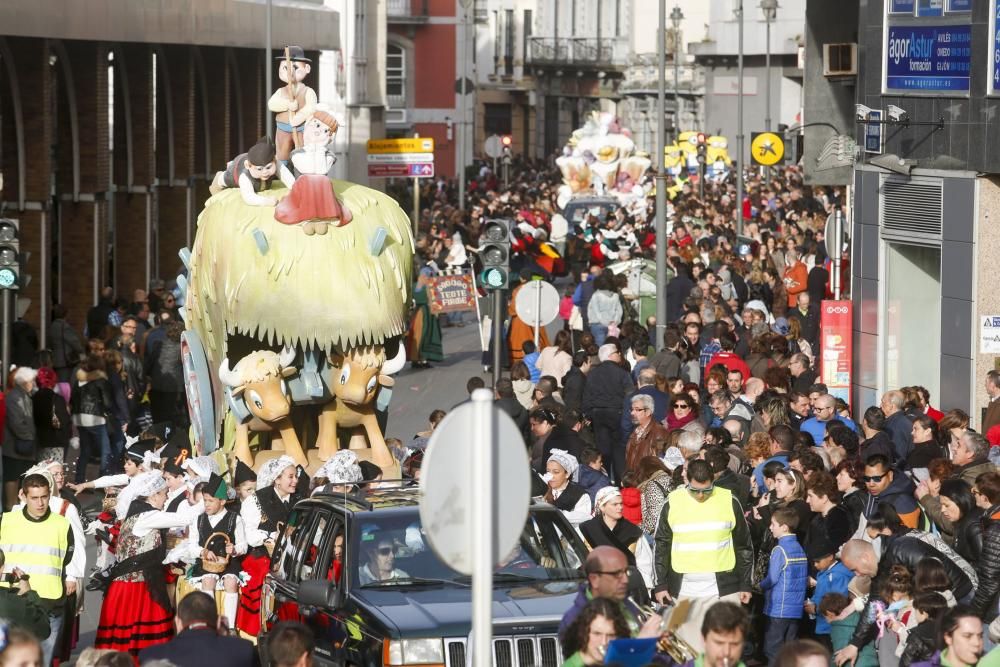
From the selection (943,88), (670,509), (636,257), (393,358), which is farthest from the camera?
(636,257)

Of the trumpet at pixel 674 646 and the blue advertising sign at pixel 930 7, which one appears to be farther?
the blue advertising sign at pixel 930 7

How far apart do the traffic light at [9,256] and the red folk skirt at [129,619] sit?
27.2ft

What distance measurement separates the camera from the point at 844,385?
72.6ft

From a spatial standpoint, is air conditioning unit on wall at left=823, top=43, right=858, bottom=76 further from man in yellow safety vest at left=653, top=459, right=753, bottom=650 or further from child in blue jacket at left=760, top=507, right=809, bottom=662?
man in yellow safety vest at left=653, top=459, right=753, bottom=650

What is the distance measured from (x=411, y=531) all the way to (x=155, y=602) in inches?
91.4

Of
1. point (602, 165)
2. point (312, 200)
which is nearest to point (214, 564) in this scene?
point (312, 200)

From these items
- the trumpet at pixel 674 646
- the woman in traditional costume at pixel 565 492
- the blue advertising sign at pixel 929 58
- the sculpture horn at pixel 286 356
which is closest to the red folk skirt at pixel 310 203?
the sculpture horn at pixel 286 356

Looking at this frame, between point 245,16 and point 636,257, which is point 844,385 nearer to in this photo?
point 636,257

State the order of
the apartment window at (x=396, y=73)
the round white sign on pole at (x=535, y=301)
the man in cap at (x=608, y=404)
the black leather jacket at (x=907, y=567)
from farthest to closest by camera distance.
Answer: the apartment window at (x=396, y=73), the round white sign on pole at (x=535, y=301), the man in cap at (x=608, y=404), the black leather jacket at (x=907, y=567)

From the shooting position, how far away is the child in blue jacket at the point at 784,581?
13.0 metres

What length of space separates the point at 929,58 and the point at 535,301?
5419 mm

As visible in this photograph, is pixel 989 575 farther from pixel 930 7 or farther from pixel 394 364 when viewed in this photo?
pixel 930 7

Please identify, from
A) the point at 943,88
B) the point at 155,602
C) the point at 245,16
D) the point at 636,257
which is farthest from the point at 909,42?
the point at 245,16

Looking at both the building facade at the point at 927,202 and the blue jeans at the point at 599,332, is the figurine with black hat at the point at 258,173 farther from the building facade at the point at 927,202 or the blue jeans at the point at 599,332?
the blue jeans at the point at 599,332
